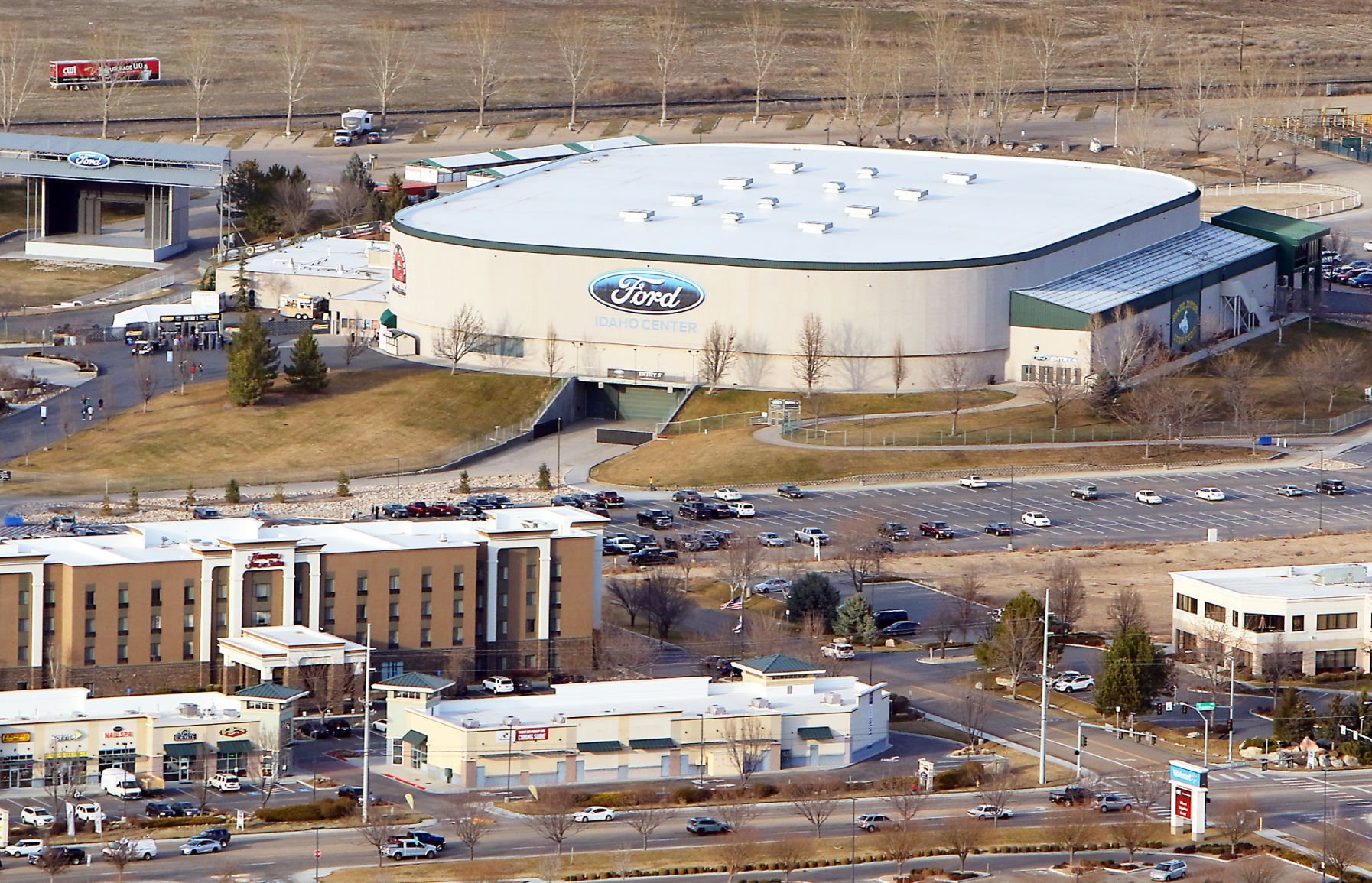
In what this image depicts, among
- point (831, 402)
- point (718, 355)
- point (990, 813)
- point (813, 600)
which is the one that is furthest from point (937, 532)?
point (990, 813)

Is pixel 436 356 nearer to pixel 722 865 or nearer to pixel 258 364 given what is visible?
pixel 258 364

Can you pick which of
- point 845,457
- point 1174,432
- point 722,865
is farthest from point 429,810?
point 1174,432

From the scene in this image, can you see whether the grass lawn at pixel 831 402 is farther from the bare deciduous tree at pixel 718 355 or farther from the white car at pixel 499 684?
the white car at pixel 499 684

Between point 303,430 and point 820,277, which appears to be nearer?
point 303,430

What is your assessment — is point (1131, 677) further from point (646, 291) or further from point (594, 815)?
point (646, 291)

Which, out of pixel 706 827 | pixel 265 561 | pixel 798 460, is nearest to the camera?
pixel 706 827

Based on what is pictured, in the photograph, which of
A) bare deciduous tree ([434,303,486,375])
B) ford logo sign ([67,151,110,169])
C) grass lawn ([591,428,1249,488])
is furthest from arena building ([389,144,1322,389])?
ford logo sign ([67,151,110,169])

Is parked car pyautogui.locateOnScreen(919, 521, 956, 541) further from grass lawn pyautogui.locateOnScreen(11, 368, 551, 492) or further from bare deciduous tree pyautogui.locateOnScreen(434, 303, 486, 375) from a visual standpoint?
bare deciduous tree pyautogui.locateOnScreen(434, 303, 486, 375)
